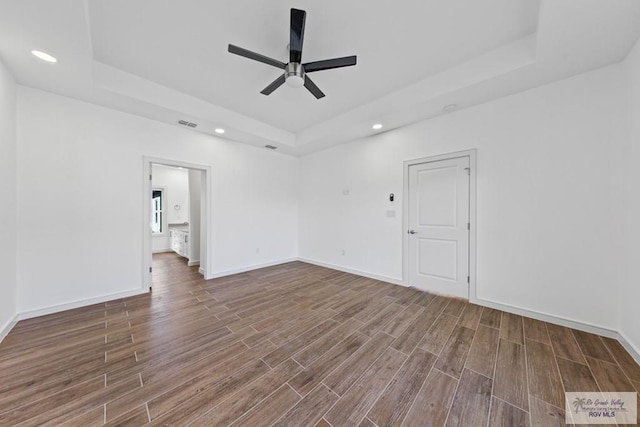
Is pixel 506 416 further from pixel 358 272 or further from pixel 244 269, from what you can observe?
pixel 244 269

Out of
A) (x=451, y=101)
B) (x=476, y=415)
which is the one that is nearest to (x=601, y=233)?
(x=451, y=101)

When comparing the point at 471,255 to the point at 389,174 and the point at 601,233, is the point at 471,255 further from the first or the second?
the point at 389,174

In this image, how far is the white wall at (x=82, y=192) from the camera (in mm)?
2678

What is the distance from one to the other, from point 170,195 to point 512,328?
905cm

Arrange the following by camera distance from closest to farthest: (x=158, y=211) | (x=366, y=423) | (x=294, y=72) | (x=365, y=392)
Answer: (x=366, y=423) < (x=365, y=392) < (x=294, y=72) < (x=158, y=211)

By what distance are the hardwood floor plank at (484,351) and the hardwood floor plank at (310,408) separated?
123 cm

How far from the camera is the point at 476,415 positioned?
140 centimetres

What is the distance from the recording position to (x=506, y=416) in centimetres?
139

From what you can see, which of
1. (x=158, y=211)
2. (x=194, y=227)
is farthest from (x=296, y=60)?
(x=158, y=211)

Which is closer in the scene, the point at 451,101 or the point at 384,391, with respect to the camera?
the point at 384,391

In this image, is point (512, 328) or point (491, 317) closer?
point (512, 328)

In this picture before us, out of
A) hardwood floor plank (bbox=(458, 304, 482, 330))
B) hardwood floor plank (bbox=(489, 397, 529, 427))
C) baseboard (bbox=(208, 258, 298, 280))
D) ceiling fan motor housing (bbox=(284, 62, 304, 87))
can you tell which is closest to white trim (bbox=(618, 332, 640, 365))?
hardwood floor plank (bbox=(458, 304, 482, 330))

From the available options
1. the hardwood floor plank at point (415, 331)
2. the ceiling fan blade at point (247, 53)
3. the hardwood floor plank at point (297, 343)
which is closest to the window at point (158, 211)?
the ceiling fan blade at point (247, 53)

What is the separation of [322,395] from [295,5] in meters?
3.09
